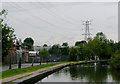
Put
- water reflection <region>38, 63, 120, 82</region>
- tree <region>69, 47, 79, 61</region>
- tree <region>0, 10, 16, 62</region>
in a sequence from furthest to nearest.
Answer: tree <region>69, 47, 79, 61</region>, water reflection <region>38, 63, 120, 82</region>, tree <region>0, 10, 16, 62</region>

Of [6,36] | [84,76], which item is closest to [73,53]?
[84,76]

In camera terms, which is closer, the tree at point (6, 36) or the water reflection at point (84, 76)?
the tree at point (6, 36)

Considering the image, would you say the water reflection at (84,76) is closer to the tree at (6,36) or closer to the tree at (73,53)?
the tree at (6,36)

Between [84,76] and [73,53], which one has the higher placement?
[73,53]

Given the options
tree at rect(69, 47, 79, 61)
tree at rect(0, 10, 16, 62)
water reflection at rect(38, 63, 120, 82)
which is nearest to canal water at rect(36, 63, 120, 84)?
water reflection at rect(38, 63, 120, 82)

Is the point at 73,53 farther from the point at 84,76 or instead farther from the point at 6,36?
the point at 6,36

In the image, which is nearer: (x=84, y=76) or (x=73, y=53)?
(x=84, y=76)

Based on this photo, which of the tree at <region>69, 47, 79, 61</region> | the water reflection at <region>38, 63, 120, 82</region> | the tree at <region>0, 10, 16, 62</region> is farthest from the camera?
the tree at <region>69, 47, 79, 61</region>

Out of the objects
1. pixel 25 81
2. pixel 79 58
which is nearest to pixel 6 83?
pixel 25 81

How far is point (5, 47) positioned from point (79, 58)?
71.6 meters

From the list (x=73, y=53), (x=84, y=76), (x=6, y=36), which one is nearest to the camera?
(x=6, y=36)

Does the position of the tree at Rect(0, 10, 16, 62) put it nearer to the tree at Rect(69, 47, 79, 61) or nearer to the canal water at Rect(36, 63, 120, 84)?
the canal water at Rect(36, 63, 120, 84)

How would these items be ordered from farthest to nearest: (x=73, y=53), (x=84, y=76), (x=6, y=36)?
(x=73, y=53) → (x=84, y=76) → (x=6, y=36)

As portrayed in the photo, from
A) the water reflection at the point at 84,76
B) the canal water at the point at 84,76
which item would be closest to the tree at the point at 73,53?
the canal water at the point at 84,76
